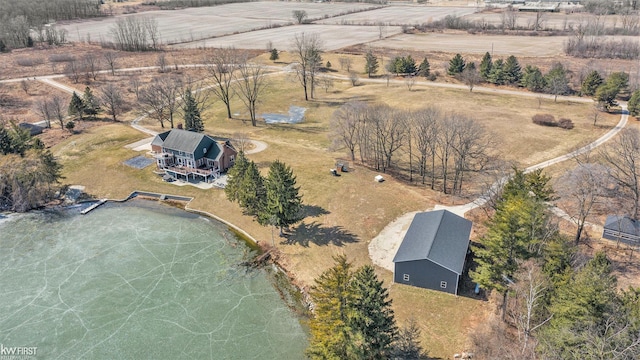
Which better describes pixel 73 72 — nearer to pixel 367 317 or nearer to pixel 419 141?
pixel 419 141

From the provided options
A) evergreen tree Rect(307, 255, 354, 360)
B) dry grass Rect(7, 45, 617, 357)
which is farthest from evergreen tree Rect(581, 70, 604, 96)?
evergreen tree Rect(307, 255, 354, 360)

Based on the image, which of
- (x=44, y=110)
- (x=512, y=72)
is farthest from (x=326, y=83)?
(x=44, y=110)

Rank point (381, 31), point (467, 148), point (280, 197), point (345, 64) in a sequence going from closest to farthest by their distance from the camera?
point (280, 197)
point (467, 148)
point (345, 64)
point (381, 31)

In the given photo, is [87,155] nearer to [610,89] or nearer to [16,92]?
[16,92]

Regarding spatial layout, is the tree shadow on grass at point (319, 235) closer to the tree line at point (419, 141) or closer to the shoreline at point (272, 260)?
the shoreline at point (272, 260)

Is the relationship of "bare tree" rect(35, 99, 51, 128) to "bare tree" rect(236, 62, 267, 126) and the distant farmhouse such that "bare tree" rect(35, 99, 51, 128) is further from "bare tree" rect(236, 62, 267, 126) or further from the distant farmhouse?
"bare tree" rect(236, 62, 267, 126)

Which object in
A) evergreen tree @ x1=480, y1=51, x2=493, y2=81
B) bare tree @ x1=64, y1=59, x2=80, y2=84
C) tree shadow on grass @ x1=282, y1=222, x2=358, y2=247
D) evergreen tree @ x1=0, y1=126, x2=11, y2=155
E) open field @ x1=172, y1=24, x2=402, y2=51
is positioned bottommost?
tree shadow on grass @ x1=282, y1=222, x2=358, y2=247
